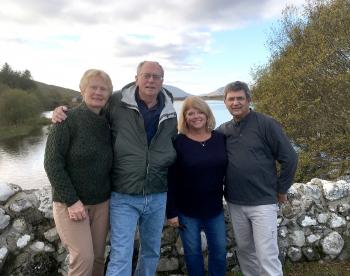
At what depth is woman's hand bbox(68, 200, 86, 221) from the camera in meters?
3.04

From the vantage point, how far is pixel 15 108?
4962 centimetres

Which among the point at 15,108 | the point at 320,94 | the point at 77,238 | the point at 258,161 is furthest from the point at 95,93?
the point at 15,108

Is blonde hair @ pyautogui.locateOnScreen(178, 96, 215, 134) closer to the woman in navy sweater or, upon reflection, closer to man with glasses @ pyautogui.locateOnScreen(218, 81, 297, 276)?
the woman in navy sweater

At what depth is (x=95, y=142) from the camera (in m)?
3.18

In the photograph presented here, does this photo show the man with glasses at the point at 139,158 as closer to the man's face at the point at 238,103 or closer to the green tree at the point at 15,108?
the man's face at the point at 238,103

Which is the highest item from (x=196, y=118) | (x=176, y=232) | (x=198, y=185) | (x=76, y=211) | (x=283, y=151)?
(x=196, y=118)

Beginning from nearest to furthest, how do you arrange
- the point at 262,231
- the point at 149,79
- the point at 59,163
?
1. the point at 59,163
2. the point at 149,79
3. the point at 262,231

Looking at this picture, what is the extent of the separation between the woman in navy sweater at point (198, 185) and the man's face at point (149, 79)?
46cm

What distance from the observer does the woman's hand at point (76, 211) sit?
9.96ft

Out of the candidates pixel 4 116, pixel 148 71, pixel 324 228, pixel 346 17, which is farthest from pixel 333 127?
pixel 4 116

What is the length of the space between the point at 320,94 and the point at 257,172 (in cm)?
1063

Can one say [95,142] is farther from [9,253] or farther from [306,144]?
[306,144]

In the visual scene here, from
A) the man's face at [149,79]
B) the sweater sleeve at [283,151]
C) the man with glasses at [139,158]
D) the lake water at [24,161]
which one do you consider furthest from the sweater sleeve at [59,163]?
the lake water at [24,161]

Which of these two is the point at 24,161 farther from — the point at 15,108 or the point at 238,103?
the point at 238,103
